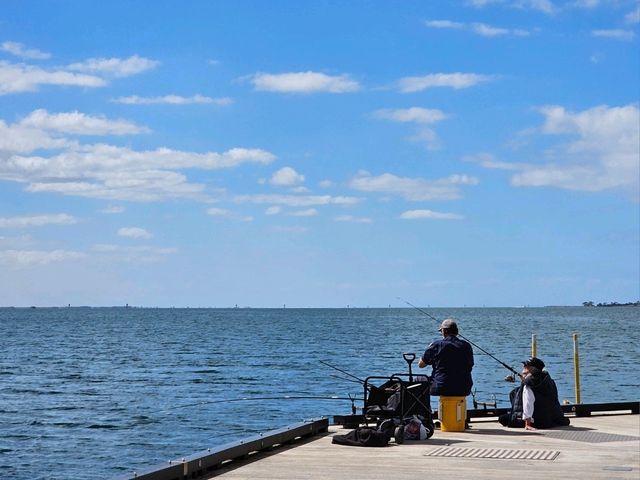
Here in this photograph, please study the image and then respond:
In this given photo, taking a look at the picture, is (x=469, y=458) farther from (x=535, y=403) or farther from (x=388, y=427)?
(x=535, y=403)

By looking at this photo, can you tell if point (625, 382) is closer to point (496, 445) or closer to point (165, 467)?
point (496, 445)

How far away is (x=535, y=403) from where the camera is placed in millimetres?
13828

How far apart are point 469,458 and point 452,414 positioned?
7.65 ft

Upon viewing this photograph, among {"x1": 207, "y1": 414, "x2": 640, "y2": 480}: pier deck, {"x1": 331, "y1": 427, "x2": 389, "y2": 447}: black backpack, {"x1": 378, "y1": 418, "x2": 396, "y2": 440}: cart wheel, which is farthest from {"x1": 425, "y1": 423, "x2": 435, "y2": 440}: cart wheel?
{"x1": 331, "y1": 427, "x2": 389, "y2": 447}: black backpack

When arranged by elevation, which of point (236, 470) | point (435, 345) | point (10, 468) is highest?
point (435, 345)

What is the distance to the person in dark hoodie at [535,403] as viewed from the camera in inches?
534

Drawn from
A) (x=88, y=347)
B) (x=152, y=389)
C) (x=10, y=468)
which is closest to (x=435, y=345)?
(x=10, y=468)

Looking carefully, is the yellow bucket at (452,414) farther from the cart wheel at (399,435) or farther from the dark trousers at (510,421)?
the cart wheel at (399,435)

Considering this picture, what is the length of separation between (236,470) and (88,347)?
228ft

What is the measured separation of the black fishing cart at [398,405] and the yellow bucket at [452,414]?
19.7 inches

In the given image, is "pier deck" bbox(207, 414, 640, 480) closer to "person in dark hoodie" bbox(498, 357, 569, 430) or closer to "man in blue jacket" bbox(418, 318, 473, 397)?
"person in dark hoodie" bbox(498, 357, 569, 430)

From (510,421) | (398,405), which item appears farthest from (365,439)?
(510,421)

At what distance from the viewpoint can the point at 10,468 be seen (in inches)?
802

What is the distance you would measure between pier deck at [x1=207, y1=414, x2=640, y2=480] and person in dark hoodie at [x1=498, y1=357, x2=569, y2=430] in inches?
9.3
